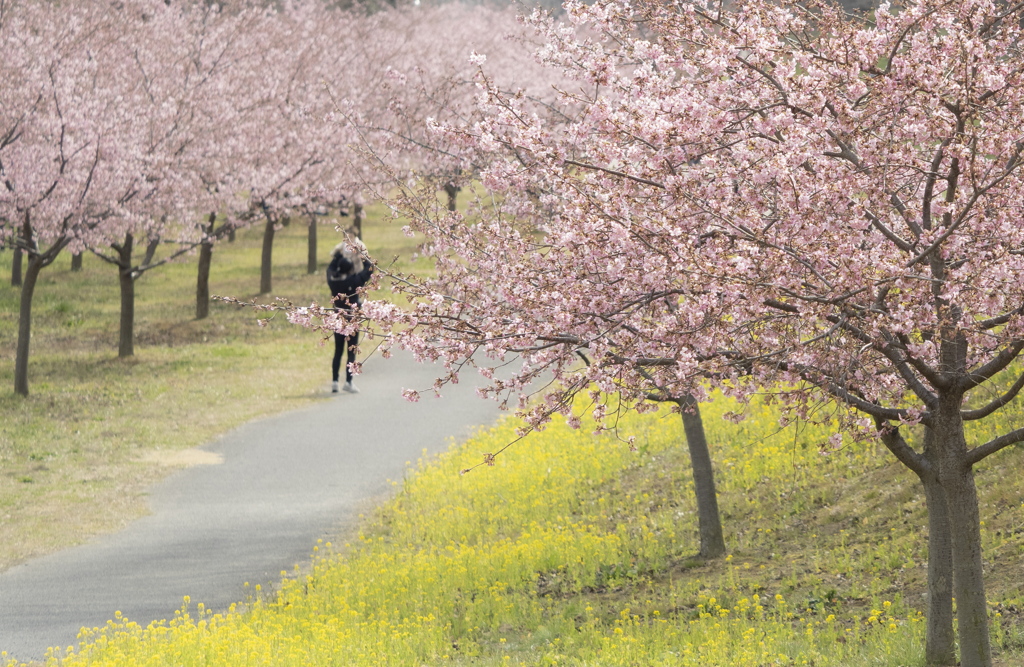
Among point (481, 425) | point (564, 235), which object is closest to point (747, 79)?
point (564, 235)

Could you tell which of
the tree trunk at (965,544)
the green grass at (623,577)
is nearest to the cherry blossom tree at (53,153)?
the green grass at (623,577)

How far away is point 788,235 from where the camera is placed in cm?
574

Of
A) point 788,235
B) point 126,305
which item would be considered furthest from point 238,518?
point 126,305

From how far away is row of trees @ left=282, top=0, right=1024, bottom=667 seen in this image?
5.45 metres

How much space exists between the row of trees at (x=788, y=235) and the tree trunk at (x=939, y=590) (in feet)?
0.72

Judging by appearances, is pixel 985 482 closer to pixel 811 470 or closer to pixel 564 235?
pixel 811 470

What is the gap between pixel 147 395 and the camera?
1900 cm

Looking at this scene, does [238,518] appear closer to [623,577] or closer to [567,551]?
[567,551]

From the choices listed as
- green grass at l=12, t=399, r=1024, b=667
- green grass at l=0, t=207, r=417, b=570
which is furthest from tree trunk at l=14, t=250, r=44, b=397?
green grass at l=12, t=399, r=1024, b=667

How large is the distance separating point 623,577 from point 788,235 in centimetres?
535

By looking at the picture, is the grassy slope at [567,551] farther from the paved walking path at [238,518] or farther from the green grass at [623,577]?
the paved walking path at [238,518]

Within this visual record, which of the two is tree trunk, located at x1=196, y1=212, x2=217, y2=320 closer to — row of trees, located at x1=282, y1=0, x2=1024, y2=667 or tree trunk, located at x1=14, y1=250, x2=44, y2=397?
tree trunk, located at x1=14, y1=250, x2=44, y2=397

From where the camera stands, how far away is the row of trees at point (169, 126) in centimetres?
1830

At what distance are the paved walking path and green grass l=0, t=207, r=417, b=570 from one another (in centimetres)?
59
